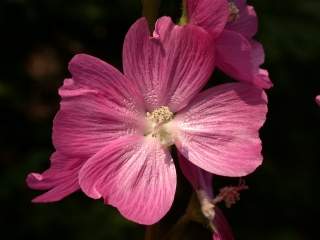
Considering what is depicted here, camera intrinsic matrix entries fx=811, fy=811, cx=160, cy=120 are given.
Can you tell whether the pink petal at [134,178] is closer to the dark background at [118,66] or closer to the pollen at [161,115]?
the pollen at [161,115]

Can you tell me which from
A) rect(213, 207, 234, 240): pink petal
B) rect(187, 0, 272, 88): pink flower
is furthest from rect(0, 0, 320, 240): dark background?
rect(187, 0, 272, 88): pink flower

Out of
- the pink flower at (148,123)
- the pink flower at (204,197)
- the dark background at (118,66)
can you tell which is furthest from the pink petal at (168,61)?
the dark background at (118,66)

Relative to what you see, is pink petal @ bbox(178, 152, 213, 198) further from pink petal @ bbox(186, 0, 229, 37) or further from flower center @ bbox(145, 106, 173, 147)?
pink petal @ bbox(186, 0, 229, 37)

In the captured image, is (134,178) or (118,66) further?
(118,66)

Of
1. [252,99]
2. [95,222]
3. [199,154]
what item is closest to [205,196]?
[199,154]

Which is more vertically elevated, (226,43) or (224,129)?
(226,43)

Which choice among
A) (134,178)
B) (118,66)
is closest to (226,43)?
(134,178)

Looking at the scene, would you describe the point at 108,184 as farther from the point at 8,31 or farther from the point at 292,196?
the point at 292,196

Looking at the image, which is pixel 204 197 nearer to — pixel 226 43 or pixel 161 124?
pixel 161 124
